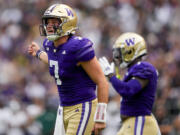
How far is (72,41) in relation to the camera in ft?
17.8

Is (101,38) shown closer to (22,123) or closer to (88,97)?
(22,123)

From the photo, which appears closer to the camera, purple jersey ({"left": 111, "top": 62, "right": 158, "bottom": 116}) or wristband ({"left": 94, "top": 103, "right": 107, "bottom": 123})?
wristband ({"left": 94, "top": 103, "right": 107, "bottom": 123})

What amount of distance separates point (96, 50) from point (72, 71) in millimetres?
6252

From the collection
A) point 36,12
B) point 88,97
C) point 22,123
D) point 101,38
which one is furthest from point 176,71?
point 88,97

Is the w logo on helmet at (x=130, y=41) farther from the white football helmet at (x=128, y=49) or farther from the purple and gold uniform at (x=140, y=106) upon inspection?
the purple and gold uniform at (x=140, y=106)

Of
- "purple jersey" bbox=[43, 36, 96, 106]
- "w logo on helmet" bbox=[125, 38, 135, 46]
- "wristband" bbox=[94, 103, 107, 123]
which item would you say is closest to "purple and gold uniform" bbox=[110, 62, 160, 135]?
"w logo on helmet" bbox=[125, 38, 135, 46]

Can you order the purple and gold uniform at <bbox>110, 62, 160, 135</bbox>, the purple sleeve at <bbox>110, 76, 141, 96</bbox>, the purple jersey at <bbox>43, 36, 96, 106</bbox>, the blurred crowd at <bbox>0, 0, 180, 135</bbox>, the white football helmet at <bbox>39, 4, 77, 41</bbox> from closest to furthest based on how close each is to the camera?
the purple jersey at <bbox>43, 36, 96, 106</bbox> < the white football helmet at <bbox>39, 4, 77, 41</bbox> < the purple sleeve at <bbox>110, 76, 141, 96</bbox> < the purple and gold uniform at <bbox>110, 62, 160, 135</bbox> < the blurred crowd at <bbox>0, 0, 180, 135</bbox>

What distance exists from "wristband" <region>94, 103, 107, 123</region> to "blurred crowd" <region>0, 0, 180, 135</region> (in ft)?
13.9

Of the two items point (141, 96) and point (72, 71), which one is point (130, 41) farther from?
point (72, 71)

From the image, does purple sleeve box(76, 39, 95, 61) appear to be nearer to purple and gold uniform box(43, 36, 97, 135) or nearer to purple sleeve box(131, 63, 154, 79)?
purple and gold uniform box(43, 36, 97, 135)

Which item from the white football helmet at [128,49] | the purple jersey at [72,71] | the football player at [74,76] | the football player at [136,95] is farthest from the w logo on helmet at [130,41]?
the purple jersey at [72,71]

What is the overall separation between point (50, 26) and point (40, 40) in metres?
6.31

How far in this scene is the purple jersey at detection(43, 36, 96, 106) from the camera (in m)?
5.34

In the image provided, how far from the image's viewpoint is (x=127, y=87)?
5742 millimetres
